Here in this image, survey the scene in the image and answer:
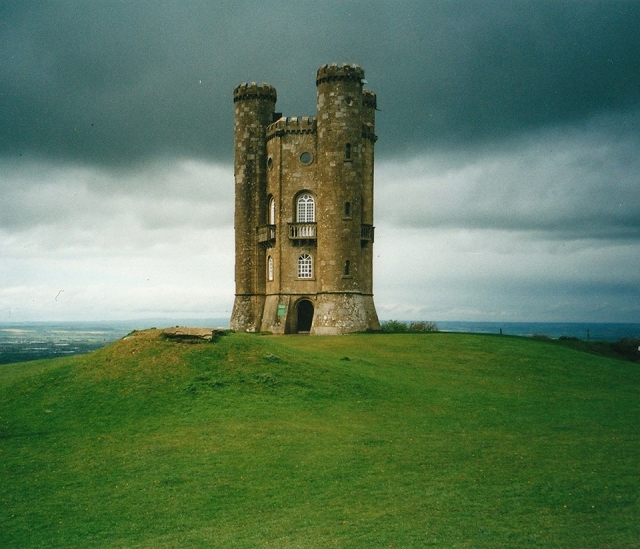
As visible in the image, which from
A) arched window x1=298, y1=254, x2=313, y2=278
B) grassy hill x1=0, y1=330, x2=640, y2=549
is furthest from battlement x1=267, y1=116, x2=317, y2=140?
grassy hill x1=0, y1=330, x2=640, y2=549

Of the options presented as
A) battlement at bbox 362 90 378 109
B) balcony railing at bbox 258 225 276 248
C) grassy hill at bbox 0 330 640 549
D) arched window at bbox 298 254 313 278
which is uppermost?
battlement at bbox 362 90 378 109

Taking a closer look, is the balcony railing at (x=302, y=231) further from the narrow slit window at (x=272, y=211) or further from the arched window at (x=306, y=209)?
the narrow slit window at (x=272, y=211)

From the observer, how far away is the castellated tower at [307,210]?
189 feet

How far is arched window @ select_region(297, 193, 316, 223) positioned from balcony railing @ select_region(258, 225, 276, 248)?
8.84ft

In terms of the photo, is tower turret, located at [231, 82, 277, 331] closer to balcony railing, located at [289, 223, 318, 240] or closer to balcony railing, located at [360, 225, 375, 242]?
balcony railing, located at [289, 223, 318, 240]

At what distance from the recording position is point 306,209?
60.7m

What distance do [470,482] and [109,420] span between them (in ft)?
46.1

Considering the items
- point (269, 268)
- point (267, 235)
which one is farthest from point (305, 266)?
point (267, 235)

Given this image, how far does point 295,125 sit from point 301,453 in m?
43.0

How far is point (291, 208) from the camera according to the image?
199 ft

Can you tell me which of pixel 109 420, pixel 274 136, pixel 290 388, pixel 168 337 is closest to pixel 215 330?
pixel 168 337

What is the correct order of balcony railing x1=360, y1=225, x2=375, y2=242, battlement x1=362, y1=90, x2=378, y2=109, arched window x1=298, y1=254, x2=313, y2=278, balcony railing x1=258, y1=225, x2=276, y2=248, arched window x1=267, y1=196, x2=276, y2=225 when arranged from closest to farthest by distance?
arched window x1=298, y1=254, x2=313, y2=278, balcony railing x1=360, y1=225, x2=375, y2=242, balcony railing x1=258, y1=225, x2=276, y2=248, arched window x1=267, y1=196, x2=276, y2=225, battlement x1=362, y1=90, x2=378, y2=109

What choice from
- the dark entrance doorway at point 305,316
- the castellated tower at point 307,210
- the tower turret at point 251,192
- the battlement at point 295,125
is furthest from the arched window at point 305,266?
the battlement at point 295,125

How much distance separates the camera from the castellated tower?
5766cm
